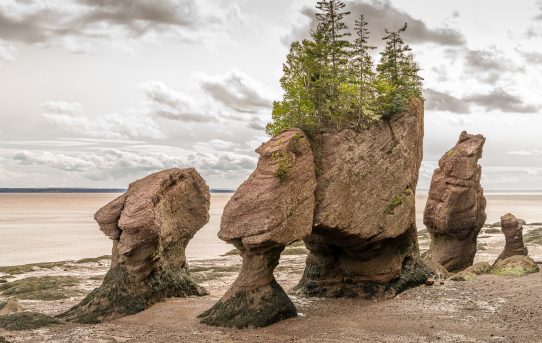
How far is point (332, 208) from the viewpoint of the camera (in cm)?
3628

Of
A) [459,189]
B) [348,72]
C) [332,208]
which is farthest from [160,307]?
[459,189]

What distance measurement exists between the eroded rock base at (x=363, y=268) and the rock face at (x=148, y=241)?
31.2ft

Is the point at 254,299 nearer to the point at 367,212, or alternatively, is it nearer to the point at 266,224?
the point at 266,224

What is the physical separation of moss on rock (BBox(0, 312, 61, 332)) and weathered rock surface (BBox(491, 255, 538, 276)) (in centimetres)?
3431

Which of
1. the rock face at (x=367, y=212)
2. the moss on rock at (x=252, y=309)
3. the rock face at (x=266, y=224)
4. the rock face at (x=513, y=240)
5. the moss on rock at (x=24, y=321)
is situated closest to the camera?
the rock face at (x=266, y=224)

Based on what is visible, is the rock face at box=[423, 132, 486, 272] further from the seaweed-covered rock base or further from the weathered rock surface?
the seaweed-covered rock base

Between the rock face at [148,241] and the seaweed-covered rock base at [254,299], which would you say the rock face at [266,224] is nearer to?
the seaweed-covered rock base at [254,299]

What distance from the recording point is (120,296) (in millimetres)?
38875

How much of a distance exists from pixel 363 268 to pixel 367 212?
16.5ft

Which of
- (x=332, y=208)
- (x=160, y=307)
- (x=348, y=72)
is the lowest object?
(x=160, y=307)

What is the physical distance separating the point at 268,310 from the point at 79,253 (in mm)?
69734

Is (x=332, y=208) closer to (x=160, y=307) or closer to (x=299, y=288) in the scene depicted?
(x=299, y=288)

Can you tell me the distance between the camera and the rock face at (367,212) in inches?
1453

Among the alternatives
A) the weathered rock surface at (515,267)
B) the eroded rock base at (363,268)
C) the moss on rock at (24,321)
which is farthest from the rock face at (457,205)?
the moss on rock at (24,321)
